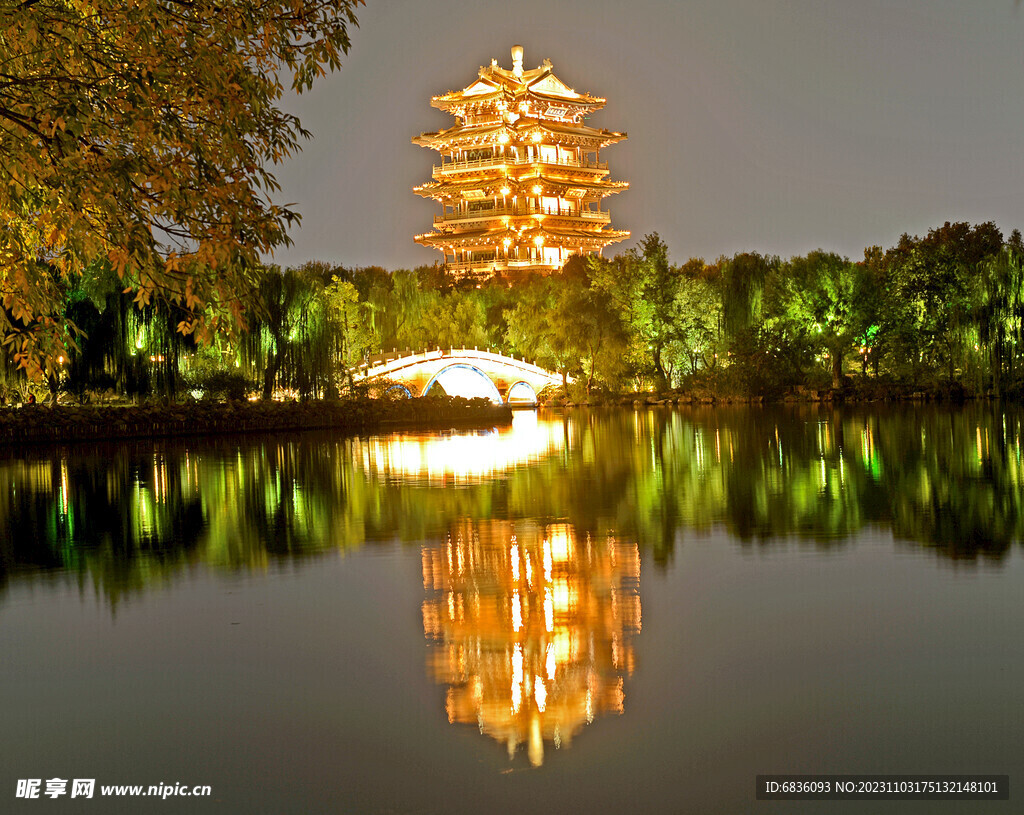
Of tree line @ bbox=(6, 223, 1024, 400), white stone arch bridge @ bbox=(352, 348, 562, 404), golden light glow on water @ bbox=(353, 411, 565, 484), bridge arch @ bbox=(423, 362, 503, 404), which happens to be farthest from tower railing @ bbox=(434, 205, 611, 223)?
golden light glow on water @ bbox=(353, 411, 565, 484)

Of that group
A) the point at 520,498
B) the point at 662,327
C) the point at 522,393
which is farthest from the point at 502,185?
the point at 520,498

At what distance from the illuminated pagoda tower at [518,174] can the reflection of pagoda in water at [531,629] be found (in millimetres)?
61625

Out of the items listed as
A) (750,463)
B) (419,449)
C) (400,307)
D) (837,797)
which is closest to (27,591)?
(837,797)

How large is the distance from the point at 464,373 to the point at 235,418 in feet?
71.7

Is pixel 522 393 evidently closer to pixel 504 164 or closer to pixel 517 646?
pixel 504 164

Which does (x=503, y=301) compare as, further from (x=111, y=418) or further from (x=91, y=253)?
(x=91, y=253)

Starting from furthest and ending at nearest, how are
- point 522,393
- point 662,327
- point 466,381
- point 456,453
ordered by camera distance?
point 522,393, point 466,381, point 662,327, point 456,453

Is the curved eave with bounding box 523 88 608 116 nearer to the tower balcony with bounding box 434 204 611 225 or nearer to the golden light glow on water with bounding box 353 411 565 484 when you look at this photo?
the tower balcony with bounding box 434 204 611 225

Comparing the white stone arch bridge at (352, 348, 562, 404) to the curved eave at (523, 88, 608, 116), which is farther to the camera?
the curved eave at (523, 88, 608, 116)

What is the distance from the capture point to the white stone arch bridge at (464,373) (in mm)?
49188

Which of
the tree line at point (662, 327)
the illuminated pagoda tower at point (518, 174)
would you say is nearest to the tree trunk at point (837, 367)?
the tree line at point (662, 327)

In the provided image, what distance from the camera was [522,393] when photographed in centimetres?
5666

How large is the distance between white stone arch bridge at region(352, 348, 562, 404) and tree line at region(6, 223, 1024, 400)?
1.20 metres

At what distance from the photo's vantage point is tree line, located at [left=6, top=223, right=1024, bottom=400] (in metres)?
33.5
